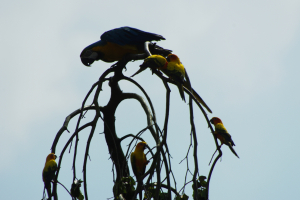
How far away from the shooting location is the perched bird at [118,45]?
314 centimetres

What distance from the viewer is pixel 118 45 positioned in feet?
10.6

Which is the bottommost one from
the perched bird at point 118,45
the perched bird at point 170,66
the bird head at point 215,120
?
the bird head at point 215,120

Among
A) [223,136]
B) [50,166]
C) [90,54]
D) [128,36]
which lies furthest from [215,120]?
[90,54]

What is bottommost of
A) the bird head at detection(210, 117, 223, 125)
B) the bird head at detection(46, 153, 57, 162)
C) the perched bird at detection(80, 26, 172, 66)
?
the bird head at detection(46, 153, 57, 162)

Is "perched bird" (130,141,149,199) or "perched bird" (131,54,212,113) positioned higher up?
"perched bird" (131,54,212,113)

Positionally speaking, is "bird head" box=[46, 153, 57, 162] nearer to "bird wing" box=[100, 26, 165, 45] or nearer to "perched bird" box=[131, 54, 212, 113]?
"perched bird" box=[131, 54, 212, 113]

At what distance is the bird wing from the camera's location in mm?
3110

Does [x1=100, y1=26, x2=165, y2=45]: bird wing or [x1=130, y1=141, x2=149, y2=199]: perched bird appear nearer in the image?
[x1=130, y1=141, x2=149, y2=199]: perched bird

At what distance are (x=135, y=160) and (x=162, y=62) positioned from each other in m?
1.06

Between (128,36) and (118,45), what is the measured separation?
0.15m

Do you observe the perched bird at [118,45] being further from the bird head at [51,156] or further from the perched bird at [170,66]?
the bird head at [51,156]

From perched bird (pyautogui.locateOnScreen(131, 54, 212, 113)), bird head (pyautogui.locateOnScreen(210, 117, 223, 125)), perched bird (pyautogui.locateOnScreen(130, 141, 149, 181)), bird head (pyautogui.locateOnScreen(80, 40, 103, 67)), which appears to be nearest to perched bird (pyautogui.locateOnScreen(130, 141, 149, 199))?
perched bird (pyautogui.locateOnScreen(130, 141, 149, 181))

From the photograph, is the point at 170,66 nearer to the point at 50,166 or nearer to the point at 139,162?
the point at 139,162

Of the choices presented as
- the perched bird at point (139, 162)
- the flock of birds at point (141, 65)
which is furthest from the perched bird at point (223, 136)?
the perched bird at point (139, 162)
